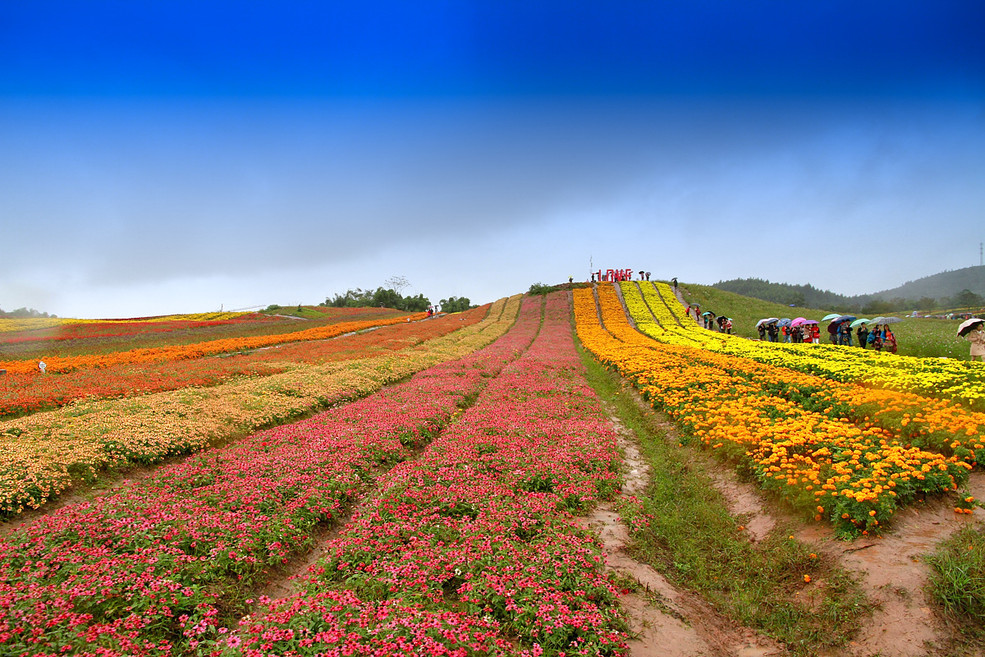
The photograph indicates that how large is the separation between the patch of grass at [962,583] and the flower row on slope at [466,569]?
11.1 feet

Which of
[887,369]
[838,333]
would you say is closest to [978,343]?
[887,369]

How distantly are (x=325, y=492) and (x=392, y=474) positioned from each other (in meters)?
1.37

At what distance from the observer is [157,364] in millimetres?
22734

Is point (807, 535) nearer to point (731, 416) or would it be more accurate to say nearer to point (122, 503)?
point (731, 416)

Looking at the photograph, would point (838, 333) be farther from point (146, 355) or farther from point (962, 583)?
point (146, 355)

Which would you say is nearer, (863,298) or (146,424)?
(146,424)

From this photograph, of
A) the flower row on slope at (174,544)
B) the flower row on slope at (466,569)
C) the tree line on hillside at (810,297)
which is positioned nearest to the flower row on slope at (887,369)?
the flower row on slope at (466,569)

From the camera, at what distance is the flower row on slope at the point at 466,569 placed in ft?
14.4

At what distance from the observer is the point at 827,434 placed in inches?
321

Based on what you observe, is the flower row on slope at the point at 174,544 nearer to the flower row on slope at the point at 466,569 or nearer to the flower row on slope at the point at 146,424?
the flower row on slope at the point at 466,569

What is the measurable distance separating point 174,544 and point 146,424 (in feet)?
22.7

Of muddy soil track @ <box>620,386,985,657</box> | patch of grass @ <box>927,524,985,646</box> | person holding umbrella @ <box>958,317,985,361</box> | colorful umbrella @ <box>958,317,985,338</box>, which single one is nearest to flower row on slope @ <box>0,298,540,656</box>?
muddy soil track @ <box>620,386,985,657</box>

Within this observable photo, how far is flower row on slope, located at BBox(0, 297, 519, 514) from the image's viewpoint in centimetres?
794

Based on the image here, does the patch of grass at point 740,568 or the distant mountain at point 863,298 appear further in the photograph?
the distant mountain at point 863,298
